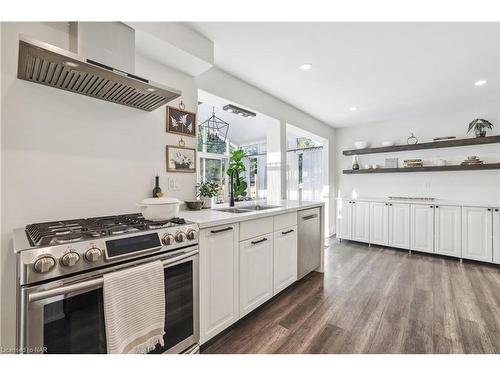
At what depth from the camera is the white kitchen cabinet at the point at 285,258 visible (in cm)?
220

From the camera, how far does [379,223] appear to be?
165 inches

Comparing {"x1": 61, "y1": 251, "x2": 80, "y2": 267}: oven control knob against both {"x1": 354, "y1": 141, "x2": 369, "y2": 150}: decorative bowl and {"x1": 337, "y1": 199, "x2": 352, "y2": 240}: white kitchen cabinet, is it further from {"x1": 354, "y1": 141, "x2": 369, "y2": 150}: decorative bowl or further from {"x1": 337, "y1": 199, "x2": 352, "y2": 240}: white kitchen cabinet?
{"x1": 354, "y1": 141, "x2": 369, "y2": 150}: decorative bowl

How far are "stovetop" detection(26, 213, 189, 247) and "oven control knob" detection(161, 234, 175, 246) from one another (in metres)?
0.06

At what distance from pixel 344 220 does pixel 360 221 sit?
0.30 m

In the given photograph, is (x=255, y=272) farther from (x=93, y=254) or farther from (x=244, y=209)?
(x=93, y=254)

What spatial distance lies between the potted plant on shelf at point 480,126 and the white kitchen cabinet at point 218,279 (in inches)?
165

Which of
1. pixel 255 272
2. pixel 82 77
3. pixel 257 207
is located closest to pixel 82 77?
pixel 82 77

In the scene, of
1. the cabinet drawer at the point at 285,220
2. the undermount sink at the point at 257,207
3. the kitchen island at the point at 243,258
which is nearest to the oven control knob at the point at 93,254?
the kitchen island at the point at 243,258

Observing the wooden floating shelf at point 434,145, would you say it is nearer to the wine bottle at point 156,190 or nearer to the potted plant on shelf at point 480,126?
the potted plant on shelf at point 480,126

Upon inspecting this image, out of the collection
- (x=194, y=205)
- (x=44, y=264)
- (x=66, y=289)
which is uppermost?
(x=194, y=205)

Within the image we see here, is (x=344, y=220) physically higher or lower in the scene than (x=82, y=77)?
lower
